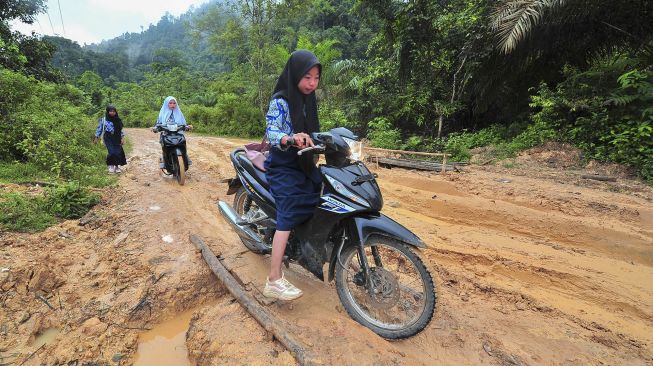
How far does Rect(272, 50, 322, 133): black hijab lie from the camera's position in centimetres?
246

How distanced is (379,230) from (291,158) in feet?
2.89

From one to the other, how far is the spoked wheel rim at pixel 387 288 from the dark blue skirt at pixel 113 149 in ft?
→ 24.3

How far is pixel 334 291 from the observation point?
3090mm

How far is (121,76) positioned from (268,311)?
6365 centimetres

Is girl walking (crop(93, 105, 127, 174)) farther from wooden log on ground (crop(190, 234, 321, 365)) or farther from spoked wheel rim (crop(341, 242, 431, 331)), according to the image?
spoked wheel rim (crop(341, 242, 431, 331))

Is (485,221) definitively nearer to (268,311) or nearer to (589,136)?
(268,311)

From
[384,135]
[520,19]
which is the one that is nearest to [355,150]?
[520,19]

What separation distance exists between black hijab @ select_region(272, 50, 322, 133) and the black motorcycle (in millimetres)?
5012

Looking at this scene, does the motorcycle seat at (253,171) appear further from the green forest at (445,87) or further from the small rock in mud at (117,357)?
the green forest at (445,87)

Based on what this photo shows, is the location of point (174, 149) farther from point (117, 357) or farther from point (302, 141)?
point (302, 141)

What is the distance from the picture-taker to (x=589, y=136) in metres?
8.86

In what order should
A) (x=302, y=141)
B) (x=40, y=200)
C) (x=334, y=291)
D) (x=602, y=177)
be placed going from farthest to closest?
(x=602, y=177) → (x=40, y=200) → (x=334, y=291) → (x=302, y=141)

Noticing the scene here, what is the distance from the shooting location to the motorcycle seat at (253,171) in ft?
10.4

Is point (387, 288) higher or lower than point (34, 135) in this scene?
lower
